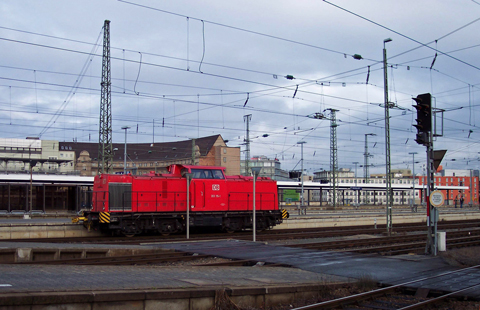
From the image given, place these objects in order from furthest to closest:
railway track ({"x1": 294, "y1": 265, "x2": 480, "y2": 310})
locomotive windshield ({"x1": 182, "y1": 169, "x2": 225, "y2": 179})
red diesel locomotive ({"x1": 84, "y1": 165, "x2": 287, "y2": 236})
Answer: locomotive windshield ({"x1": 182, "y1": 169, "x2": 225, "y2": 179}), red diesel locomotive ({"x1": 84, "y1": 165, "x2": 287, "y2": 236}), railway track ({"x1": 294, "y1": 265, "x2": 480, "y2": 310})

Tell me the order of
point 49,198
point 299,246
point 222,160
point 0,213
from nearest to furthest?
1. point 299,246
2. point 0,213
3. point 49,198
4. point 222,160

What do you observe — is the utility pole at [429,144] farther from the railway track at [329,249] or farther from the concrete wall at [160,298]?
the concrete wall at [160,298]

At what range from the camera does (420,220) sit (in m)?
40.8

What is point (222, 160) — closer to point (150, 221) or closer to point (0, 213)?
point (0, 213)

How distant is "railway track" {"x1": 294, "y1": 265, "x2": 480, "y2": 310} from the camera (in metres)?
8.31

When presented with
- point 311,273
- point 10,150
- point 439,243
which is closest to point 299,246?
point 439,243

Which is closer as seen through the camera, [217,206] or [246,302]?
[246,302]

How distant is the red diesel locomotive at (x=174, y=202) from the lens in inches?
866

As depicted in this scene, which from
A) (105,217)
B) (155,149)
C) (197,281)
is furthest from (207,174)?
(155,149)

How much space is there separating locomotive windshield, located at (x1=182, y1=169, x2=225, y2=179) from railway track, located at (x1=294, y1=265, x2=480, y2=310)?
15.6 metres

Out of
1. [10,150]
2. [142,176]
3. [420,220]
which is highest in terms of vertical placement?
[10,150]

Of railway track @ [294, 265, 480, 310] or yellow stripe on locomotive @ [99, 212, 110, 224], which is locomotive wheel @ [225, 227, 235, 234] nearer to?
yellow stripe on locomotive @ [99, 212, 110, 224]

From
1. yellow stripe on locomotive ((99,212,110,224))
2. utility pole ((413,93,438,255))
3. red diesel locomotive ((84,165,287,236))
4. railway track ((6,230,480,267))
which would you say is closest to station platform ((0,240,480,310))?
railway track ((6,230,480,267))

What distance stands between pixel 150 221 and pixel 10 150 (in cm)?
5917
